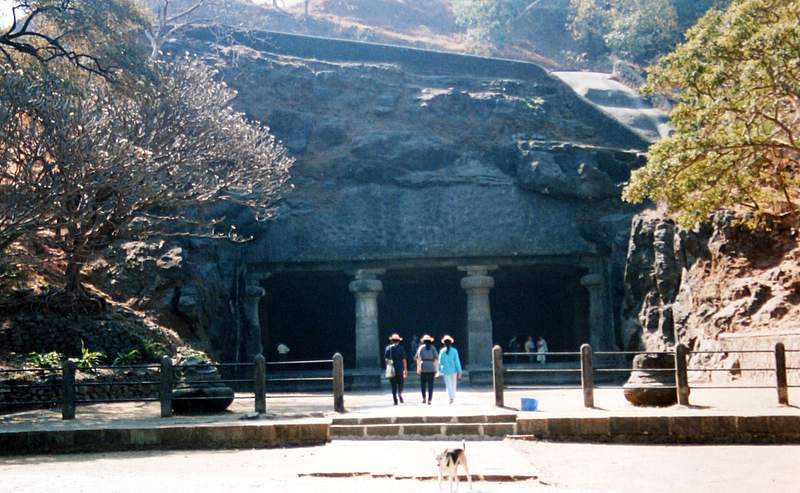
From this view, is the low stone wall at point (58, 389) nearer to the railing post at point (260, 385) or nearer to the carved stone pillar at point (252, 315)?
the railing post at point (260, 385)

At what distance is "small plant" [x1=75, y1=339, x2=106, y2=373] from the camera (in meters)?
19.4

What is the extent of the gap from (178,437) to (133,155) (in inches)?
297

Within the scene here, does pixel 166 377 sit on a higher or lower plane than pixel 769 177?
lower

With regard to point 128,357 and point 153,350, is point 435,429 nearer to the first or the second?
point 128,357

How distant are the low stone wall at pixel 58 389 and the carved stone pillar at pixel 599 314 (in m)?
14.6

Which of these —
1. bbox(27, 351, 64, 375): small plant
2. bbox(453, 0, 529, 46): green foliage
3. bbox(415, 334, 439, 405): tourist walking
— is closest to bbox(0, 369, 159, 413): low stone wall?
bbox(27, 351, 64, 375): small plant

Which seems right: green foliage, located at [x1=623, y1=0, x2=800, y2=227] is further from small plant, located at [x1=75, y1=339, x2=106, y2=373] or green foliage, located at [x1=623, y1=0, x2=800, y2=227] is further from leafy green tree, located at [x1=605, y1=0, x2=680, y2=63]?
leafy green tree, located at [x1=605, y1=0, x2=680, y2=63]

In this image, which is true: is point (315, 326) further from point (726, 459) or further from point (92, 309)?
point (726, 459)

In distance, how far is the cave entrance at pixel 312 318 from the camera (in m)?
33.3

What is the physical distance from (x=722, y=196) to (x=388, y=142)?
1674 centimetres

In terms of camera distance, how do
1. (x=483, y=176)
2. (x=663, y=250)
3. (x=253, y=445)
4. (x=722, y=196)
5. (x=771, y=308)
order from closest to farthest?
(x=253, y=445) < (x=722, y=196) < (x=771, y=308) < (x=663, y=250) < (x=483, y=176)

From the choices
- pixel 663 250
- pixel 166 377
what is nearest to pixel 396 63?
pixel 663 250

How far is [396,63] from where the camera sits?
125ft

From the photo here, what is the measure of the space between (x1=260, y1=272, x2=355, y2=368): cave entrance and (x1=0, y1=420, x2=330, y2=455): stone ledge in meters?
18.8
